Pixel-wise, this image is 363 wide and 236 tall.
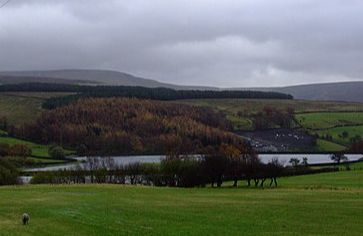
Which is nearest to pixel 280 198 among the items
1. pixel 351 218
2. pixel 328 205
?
pixel 328 205

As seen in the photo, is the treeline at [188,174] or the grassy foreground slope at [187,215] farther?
the treeline at [188,174]

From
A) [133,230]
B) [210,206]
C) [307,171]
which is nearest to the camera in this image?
[133,230]

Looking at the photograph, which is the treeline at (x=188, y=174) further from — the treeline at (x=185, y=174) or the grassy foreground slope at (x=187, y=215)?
the grassy foreground slope at (x=187, y=215)

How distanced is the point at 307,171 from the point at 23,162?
222 feet

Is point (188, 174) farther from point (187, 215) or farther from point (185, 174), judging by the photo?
point (187, 215)

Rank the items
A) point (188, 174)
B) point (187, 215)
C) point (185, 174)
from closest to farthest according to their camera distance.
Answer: point (187, 215)
point (188, 174)
point (185, 174)

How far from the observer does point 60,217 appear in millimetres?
40906

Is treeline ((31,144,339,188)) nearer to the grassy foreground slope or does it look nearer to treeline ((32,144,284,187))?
treeline ((32,144,284,187))

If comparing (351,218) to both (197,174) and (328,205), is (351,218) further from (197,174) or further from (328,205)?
(197,174)

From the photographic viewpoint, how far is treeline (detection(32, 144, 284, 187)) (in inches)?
4129

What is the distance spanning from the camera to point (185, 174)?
10656 centimetres

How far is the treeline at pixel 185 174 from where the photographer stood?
344 ft

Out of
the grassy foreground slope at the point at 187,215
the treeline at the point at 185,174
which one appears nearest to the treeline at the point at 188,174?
the treeline at the point at 185,174

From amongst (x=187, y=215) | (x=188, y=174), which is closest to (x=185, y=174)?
(x=188, y=174)
